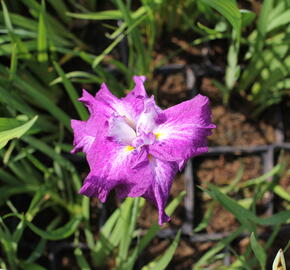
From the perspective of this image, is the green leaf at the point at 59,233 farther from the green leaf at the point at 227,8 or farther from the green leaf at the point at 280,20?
the green leaf at the point at 280,20

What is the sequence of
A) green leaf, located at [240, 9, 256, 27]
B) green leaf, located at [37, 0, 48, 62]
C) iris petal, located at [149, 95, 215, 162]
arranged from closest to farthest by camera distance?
iris petal, located at [149, 95, 215, 162]
green leaf, located at [240, 9, 256, 27]
green leaf, located at [37, 0, 48, 62]

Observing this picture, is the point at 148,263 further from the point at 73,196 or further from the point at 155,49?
the point at 155,49

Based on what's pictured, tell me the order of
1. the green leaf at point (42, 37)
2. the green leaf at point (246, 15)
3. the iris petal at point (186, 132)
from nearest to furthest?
1. the iris petal at point (186, 132)
2. the green leaf at point (246, 15)
3. the green leaf at point (42, 37)

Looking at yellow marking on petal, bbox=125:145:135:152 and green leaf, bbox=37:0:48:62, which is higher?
green leaf, bbox=37:0:48:62

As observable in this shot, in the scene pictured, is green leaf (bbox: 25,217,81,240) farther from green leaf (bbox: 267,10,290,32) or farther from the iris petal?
green leaf (bbox: 267,10,290,32)

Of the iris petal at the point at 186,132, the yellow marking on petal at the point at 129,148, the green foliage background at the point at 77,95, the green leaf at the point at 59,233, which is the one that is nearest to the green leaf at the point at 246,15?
the green foliage background at the point at 77,95

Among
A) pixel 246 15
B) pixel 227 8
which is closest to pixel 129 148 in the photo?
pixel 227 8

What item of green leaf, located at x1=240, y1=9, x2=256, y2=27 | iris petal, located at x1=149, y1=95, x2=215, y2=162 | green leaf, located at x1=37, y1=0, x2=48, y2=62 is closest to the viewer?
iris petal, located at x1=149, y1=95, x2=215, y2=162

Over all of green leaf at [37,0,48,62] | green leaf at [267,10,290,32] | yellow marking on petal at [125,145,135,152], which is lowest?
yellow marking on petal at [125,145,135,152]

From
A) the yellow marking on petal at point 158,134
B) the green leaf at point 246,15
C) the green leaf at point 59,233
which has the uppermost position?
the green leaf at point 246,15

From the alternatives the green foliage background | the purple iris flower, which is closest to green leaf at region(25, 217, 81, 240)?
the green foliage background
